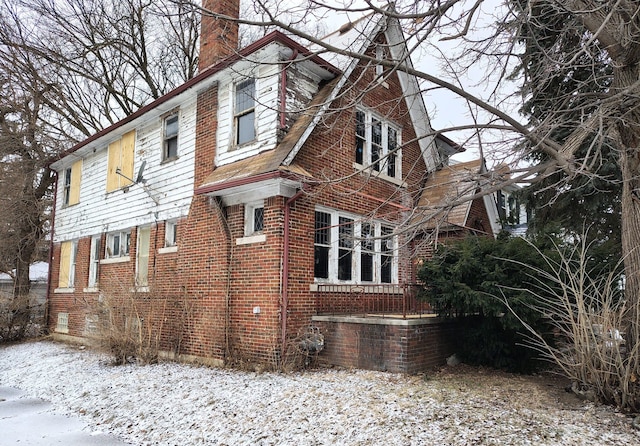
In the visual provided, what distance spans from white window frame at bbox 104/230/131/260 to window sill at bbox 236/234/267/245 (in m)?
5.57

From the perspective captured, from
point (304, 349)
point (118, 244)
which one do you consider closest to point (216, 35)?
point (118, 244)

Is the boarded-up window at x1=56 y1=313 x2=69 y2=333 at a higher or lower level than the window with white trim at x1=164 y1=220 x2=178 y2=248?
lower

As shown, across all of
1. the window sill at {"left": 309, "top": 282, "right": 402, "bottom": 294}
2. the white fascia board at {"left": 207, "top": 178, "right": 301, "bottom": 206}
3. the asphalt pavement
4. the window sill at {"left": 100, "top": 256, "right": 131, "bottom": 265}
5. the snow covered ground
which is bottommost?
the asphalt pavement

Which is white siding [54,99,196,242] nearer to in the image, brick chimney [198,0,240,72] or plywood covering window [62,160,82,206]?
plywood covering window [62,160,82,206]

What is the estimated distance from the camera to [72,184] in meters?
17.4

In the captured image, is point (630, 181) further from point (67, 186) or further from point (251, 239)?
point (67, 186)

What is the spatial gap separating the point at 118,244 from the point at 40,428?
28.3 feet

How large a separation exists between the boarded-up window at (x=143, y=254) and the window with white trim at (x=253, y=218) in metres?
4.36

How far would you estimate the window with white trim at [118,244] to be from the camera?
14000 millimetres

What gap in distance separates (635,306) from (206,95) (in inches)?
380

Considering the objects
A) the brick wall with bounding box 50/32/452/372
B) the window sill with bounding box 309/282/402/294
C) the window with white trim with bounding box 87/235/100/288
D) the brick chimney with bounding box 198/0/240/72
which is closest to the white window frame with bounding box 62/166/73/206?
the window with white trim with bounding box 87/235/100/288

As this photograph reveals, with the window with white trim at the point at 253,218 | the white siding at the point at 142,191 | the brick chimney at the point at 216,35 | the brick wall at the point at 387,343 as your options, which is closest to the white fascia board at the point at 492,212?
the brick wall at the point at 387,343

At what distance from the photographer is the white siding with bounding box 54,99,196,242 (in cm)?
1181

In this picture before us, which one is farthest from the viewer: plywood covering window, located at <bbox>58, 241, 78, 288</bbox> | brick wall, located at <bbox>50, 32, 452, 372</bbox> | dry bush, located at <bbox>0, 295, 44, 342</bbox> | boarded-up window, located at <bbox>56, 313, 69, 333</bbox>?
plywood covering window, located at <bbox>58, 241, 78, 288</bbox>
